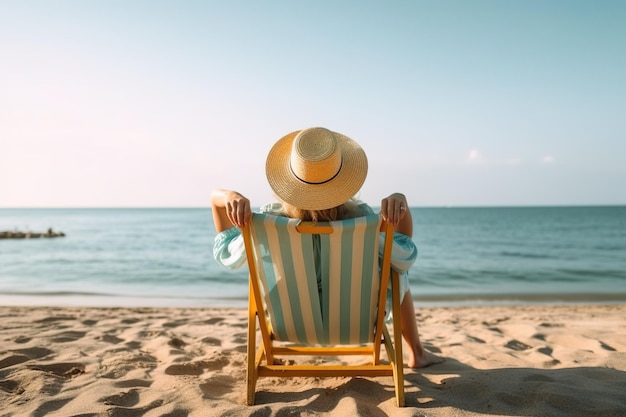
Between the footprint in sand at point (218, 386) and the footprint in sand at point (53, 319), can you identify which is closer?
the footprint in sand at point (218, 386)

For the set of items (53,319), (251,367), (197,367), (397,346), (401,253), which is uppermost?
(401,253)

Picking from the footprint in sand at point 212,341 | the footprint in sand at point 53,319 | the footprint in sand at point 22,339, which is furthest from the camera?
the footprint in sand at point 53,319

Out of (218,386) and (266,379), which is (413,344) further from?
(218,386)

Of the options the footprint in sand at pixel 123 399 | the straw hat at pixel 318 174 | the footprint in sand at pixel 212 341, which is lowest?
the footprint in sand at pixel 212 341

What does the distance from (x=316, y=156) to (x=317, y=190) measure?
6.6 inches

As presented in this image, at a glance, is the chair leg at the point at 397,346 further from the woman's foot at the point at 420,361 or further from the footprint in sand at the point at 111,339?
the footprint in sand at the point at 111,339

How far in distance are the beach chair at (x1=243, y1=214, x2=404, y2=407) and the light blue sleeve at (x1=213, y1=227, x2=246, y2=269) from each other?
0.40 ft

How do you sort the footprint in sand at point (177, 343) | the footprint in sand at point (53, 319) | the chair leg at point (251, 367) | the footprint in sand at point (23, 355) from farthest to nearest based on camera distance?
the footprint in sand at point (53, 319), the footprint in sand at point (177, 343), the footprint in sand at point (23, 355), the chair leg at point (251, 367)

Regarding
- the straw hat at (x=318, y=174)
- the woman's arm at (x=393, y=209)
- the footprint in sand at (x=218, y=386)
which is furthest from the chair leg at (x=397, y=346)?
the footprint in sand at (x=218, y=386)

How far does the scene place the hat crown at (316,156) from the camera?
7.50 feet

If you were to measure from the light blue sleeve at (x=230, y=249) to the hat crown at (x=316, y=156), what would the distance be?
0.53 meters

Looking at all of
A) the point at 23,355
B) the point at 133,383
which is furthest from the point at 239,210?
the point at 23,355

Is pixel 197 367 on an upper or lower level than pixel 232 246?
lower

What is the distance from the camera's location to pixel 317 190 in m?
2.34
